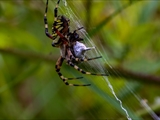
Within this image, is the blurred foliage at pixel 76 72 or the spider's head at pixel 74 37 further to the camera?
the blurred foliage at pixel 76 72

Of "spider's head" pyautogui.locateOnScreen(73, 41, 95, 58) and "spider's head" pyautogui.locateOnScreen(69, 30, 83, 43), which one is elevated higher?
"spider's head" pyautogui.locateOnScreen(69, 30, 83, 43)

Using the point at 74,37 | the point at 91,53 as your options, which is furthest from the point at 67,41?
the point at 91,53

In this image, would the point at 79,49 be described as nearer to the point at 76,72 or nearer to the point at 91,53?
the point at 91,53

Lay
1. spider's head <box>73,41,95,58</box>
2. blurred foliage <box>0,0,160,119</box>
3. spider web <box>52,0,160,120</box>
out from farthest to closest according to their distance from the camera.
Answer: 1. blurred foliage <box>0,0,160,119</box>
2. spider's head <box>73,41,95,58</box>
3. spider web <box>52,0,160,120</box>

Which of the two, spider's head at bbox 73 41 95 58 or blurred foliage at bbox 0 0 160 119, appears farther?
blurred foliage at bbox 0 0 160 119

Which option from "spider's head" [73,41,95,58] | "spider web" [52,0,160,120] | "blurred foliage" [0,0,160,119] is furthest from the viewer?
"blurred foliage" [0,0,160,119]

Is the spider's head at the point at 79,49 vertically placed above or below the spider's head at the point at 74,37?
below

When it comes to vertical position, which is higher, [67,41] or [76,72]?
[67,41]

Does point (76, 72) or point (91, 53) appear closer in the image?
point (91, 53)

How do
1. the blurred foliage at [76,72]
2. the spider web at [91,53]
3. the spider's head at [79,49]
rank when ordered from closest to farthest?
1. the spider web at [91,53]
2. the spider's head at [79,49]
3. the blurred foliage at [76,72]
